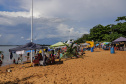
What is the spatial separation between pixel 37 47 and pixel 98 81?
648 cm

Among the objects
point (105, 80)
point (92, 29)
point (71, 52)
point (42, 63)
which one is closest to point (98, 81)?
point (105, 80)

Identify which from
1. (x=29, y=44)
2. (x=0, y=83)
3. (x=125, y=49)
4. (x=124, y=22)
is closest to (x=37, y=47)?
(x=29, y=44)

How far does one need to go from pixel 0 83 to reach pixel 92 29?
55.0m

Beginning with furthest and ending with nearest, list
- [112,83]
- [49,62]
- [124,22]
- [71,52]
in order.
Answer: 1. [124,22]
2. [71,52]
3. [49,62]
4. [112,83]

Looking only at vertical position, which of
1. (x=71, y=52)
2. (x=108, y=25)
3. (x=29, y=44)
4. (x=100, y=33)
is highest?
(x=108, y=25)

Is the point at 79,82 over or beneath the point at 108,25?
beneath

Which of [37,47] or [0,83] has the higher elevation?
[37,47]

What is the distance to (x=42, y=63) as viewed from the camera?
10656mm

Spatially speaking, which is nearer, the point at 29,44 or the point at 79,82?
the point at 79,82

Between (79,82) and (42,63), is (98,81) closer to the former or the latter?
(79,82)

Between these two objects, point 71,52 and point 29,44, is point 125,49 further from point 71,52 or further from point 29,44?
point 29,44

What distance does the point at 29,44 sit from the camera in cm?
1034

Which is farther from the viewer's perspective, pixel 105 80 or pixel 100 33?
pixel 100 33

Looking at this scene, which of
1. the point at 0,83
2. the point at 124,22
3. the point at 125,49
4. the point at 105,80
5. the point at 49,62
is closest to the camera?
the point at 105,80
